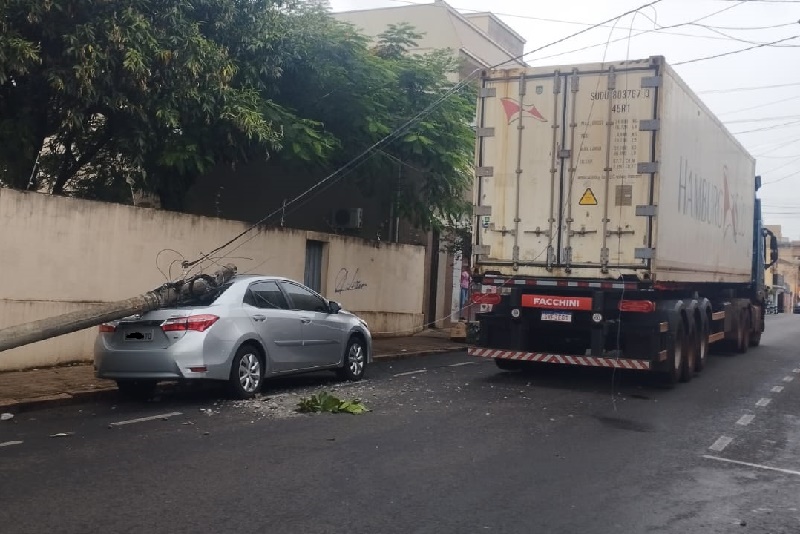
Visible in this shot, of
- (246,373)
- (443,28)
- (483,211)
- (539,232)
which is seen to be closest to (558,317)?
(539,232)

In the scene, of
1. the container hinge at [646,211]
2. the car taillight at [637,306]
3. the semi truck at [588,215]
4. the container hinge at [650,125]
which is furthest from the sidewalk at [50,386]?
the container hinge at [650,125]

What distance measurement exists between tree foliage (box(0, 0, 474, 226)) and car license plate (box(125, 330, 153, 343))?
3983 mm

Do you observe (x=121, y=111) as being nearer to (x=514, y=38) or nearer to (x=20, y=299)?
(x=20, y=299)

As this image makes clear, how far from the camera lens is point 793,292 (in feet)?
314

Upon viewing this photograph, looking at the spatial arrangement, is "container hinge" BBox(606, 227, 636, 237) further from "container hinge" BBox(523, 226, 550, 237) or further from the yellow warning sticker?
"container hinge" BBox(523, 226, 550, 237)

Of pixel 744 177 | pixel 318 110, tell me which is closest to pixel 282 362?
pixel 318 110

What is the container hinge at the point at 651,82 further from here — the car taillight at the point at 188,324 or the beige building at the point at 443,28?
the beige building at the point at 443,28

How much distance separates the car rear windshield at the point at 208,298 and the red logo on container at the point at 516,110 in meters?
4.55

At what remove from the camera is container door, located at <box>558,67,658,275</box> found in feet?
36.1

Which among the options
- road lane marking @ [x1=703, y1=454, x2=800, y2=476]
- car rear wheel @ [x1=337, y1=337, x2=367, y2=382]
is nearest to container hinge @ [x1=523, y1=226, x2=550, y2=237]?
car rear wheel @ [x1=337, y1=337, x2=367, y2=382]

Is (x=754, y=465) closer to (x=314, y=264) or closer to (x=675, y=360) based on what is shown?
(x=675, y=360)

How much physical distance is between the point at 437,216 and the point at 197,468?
13517 millimetres

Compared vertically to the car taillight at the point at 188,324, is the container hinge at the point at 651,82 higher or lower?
higher

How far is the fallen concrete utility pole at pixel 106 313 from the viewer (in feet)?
29.5
